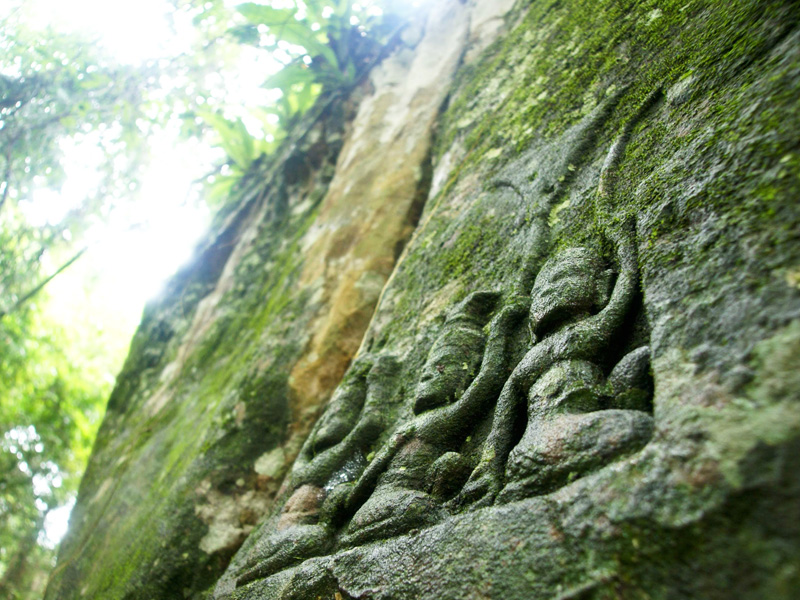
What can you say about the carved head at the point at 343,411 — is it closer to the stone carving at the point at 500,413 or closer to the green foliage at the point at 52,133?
→ the stone carving at the point at 500,413

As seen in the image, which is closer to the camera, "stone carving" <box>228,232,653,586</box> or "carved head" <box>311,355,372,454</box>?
"stone carving" <box>228,232,653,586</box>

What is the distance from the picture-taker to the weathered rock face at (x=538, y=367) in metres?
0.69

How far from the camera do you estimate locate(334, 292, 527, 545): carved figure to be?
1.12 meters

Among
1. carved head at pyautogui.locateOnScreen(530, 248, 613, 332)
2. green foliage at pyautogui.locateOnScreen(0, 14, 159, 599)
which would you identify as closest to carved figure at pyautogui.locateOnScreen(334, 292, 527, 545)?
carved head at pyautogui.locateOnScreen(530, 248, 613, 332)

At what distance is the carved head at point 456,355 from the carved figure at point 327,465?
0.77ft

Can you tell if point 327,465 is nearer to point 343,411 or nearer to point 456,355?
point 343,411

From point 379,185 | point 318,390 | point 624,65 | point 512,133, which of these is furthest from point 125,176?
point 624,65

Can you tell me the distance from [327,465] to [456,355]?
1.72 ft

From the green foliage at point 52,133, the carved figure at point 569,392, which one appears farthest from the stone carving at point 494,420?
the green foliage at point 52,133

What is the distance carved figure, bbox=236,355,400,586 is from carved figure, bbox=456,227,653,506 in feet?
1.64

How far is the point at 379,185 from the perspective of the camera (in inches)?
115

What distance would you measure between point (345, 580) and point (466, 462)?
1.12ft

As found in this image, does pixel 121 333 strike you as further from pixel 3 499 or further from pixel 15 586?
pixel 15 586

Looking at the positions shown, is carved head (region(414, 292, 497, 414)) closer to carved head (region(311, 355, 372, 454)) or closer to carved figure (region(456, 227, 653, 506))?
carved figure (region(456, 227, 653, 506))
